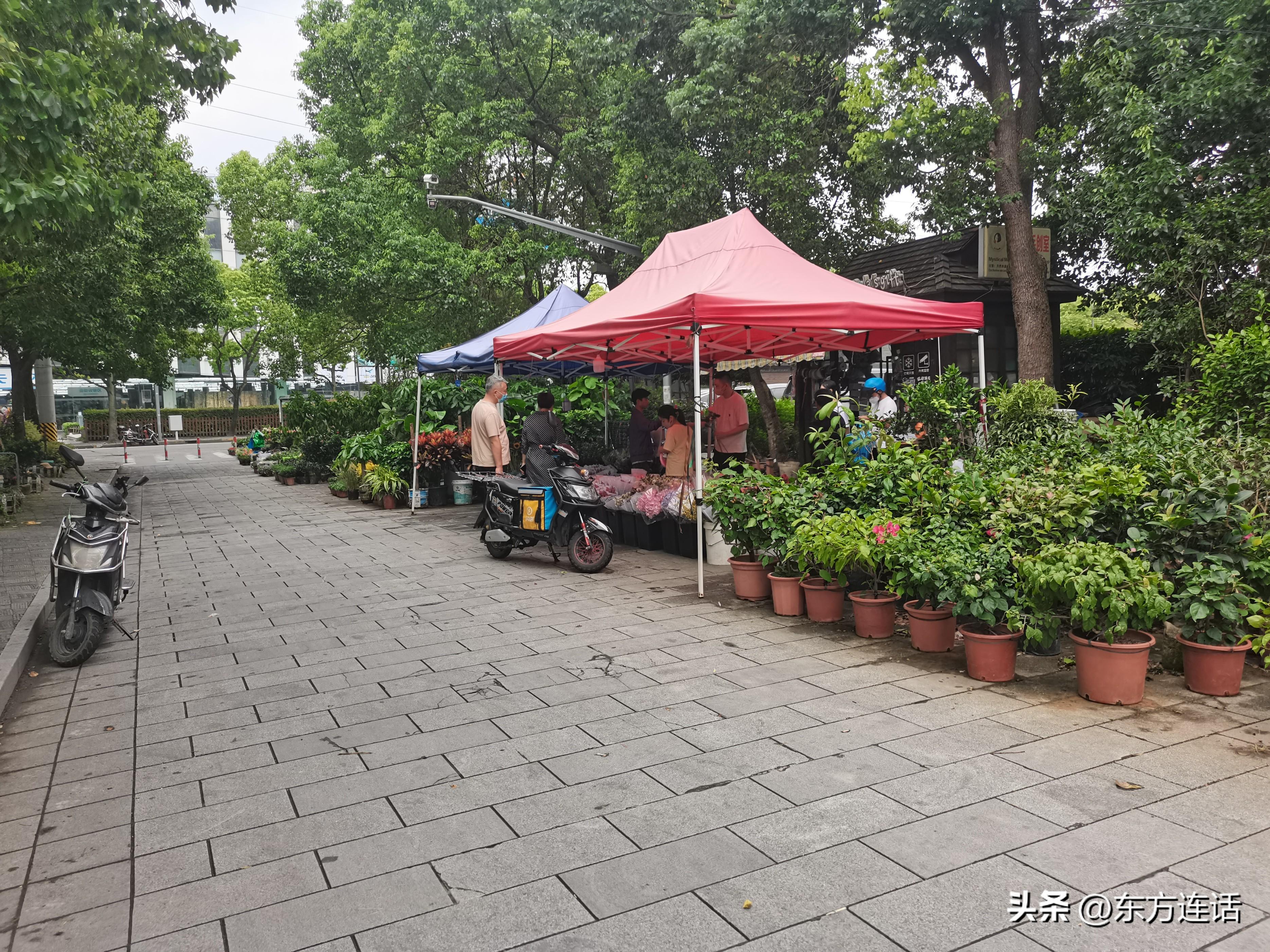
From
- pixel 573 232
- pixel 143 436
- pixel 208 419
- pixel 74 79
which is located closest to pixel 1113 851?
pixel 74 79

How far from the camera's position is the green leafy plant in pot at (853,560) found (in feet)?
18.5

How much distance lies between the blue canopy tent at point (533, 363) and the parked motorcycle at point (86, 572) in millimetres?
6536

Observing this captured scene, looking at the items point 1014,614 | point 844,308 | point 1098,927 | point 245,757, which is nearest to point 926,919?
point 1098,927

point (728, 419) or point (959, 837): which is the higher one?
point (728, 419)

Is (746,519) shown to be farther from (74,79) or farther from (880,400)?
(74,79)

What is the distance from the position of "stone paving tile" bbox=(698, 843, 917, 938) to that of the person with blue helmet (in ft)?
21.3

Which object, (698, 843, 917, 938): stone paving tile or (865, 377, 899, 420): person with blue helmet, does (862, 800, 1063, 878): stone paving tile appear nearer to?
(698, 843, 917, 938): stone paving tile

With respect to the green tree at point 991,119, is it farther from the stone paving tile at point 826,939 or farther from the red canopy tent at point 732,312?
the stone paving tile at point 826,939

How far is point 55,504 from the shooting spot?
52.9ft

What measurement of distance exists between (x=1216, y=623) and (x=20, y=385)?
2595cm

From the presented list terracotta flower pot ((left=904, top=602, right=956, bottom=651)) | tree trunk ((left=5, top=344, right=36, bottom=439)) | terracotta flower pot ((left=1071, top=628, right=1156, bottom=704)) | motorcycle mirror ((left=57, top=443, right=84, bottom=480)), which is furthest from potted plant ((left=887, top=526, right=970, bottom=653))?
tree trunk ((left=5, top=344, right=36, bottom=439))

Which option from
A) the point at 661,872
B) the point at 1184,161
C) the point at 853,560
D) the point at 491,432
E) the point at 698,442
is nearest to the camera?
the point at 661,872

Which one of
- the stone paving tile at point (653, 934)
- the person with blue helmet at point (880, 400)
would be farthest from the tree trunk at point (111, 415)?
the stone paving tile at point (653, 934)

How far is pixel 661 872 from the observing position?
301 centimetres
